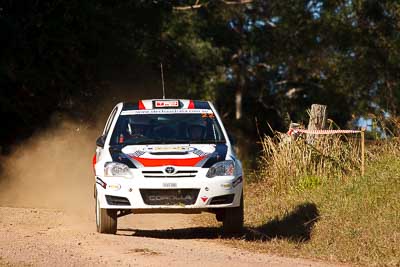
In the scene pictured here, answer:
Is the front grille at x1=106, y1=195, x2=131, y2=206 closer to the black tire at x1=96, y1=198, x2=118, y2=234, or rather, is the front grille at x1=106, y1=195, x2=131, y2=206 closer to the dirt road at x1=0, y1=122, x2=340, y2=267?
the black tire at x1=96, y1=198, x2=118, y2=234

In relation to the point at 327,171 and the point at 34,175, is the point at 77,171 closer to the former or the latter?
the point at 34,175

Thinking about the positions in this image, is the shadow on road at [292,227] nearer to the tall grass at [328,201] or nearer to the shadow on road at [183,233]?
the tall grass at [328,201]

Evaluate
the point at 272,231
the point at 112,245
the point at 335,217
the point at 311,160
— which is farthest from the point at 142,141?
the point at 311,160

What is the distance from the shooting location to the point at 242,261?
423 inches

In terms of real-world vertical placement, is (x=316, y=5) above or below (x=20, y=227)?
above

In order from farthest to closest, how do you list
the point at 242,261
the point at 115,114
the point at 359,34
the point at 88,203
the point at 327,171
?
1. the point at 359,34
2. the point at 88,203
3. the point at 327,171
4. the point at 115,114
5. the point at 242,261

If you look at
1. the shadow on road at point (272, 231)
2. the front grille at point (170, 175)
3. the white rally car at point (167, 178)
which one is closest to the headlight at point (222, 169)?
the white rally car at point (167, 178)

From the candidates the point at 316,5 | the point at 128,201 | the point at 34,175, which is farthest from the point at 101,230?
the point at 316,5

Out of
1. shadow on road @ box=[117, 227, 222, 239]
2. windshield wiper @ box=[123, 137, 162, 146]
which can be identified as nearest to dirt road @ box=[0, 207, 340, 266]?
shadow on road @ box=[117, 227, 222, 239]

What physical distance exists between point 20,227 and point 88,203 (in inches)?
209

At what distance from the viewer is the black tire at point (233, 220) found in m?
13.0

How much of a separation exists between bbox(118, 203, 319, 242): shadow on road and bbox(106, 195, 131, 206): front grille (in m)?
1.11

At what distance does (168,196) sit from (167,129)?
1445mm

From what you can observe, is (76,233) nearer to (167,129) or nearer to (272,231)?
(167,129)
